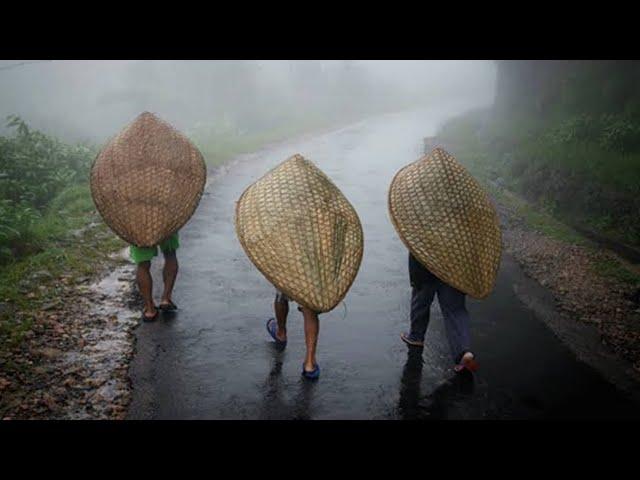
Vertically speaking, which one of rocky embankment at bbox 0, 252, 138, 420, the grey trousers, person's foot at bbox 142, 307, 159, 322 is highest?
the grey trousers

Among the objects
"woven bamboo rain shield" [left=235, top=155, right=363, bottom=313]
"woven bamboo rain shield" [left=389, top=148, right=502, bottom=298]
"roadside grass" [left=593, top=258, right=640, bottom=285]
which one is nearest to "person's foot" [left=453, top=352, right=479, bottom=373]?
"woven bamboo rain shield" [left=389, top=148, right=502, bottom=298]

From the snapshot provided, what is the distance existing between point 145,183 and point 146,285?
0.96 m

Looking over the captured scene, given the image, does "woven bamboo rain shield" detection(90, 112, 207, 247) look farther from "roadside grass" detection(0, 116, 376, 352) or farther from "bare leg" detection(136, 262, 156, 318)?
"roadside grass" detection(0, 116, 376, 352)

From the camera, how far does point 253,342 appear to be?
14.9ft

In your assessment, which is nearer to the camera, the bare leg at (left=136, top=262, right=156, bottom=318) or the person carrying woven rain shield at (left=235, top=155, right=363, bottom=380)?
the person carrying woven rain shield at (left=235, top=155, right=363, bottom=380)

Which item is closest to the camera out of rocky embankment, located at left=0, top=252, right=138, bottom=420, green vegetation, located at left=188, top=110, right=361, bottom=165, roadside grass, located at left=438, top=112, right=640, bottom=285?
rocky embankment, located at left=0, top=252, right=138, bottom=420

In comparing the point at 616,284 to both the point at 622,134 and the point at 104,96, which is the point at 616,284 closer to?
the point at 622,134

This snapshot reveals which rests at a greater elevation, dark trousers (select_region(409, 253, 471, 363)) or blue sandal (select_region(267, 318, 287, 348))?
dark trousers (select_region(409, 253, 471, 363))

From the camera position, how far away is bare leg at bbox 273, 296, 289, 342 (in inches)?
171

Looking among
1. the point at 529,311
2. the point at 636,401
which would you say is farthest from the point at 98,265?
the point at 636,401

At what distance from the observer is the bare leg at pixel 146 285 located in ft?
15.4

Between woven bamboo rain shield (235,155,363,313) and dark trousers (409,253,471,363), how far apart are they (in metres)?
0.67

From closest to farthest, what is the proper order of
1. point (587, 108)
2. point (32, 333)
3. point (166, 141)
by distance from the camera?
point (32, 333), point (166, 141), point (587, 108)

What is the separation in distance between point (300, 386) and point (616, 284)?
14.1ft
